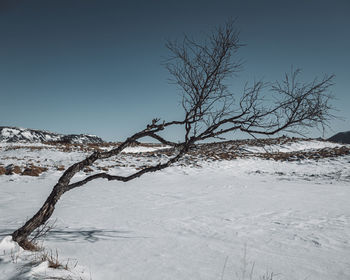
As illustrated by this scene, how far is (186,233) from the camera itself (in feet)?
12.6

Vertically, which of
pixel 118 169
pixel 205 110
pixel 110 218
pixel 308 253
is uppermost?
pixel 205 110

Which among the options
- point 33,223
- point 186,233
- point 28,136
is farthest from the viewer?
point 28,136

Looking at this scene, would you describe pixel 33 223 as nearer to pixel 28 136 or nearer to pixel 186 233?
pixel 186 233

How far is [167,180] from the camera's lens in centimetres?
1018

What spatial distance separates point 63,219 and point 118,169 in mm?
7966

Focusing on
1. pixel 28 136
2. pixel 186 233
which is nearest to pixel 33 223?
pixel 186 233

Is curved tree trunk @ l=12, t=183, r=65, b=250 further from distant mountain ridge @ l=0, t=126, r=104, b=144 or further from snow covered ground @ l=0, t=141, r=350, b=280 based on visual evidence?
distant mountain ridge @ l=0, t=126, r=104, b=144

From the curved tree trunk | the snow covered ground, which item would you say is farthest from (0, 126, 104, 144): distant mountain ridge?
the curved tree trunk

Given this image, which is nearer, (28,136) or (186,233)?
(186,233)

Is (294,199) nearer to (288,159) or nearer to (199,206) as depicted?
(199,206)

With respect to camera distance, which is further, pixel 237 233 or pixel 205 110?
pixel 237 233

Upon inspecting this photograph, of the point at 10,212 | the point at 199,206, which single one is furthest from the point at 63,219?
the point at 199,206

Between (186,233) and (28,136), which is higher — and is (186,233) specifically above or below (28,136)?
below

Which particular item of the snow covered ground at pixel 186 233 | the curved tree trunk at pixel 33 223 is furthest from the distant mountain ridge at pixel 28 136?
the curved tree trunk at pixel 33 223
